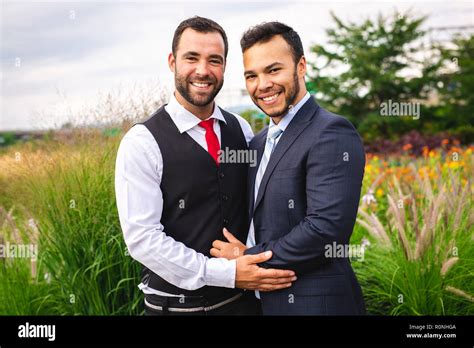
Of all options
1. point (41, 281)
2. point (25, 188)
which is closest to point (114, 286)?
point (41, 281)

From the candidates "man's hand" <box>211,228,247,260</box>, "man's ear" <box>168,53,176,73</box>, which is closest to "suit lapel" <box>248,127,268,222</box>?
"man's hand" <box>211,228,247,260</box>

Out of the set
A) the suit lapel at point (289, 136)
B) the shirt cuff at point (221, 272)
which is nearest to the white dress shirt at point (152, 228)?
the shirt cuff at point (221, 272)

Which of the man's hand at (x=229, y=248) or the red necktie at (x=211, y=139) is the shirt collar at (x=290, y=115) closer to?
the red necktie at (x=211, y=139)

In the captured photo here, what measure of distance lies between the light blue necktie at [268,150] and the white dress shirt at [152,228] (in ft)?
1.33

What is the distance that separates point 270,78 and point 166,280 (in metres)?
1.09

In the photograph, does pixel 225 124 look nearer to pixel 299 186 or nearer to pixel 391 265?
pixel 299 186

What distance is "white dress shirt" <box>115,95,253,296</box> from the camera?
2.58 meters

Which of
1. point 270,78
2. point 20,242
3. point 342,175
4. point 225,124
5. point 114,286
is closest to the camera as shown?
point 342,175

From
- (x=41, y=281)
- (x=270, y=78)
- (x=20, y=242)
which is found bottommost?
(x=41, y=281)

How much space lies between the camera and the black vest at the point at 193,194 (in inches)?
104

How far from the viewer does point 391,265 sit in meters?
3.80

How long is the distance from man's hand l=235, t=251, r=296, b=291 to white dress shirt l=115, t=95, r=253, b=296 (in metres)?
0.04

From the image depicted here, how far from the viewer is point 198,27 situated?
107 inches

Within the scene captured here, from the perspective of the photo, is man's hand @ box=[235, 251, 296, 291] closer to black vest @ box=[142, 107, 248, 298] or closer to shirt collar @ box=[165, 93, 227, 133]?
black vest @ box=[142, 107, 248, 298]
